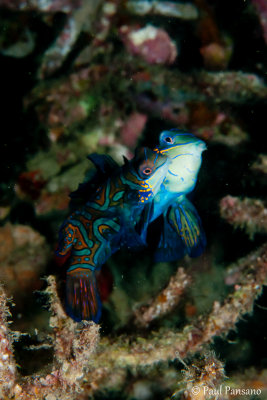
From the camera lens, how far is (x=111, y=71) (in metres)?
4.58

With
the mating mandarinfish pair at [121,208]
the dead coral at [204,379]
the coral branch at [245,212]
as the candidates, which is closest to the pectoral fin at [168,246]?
the mating mandarinfish pair at [121,208]

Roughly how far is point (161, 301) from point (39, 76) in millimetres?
3740

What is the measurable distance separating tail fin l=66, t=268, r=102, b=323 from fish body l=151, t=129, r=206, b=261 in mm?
746

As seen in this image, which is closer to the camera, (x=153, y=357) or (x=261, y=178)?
(x=153, y=357)

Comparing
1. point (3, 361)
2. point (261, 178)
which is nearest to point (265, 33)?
point (261, 178)

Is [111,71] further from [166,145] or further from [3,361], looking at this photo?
[3,361]

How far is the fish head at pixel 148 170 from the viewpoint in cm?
275

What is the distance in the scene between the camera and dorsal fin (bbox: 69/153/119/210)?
3.15m

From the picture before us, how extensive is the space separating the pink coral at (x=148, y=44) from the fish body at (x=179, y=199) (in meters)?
1.97

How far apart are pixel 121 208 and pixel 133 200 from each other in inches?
5.8

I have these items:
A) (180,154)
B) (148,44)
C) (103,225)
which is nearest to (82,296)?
(103,225)

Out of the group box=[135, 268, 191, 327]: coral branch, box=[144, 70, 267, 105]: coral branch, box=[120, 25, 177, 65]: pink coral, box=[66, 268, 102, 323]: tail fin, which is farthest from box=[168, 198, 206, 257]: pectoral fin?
box=[120, 25, 177, 65]: pink coral

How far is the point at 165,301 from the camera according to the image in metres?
3.67

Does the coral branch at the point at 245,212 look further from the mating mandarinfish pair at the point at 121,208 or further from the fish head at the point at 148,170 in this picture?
the fish head at the point at 148,170
